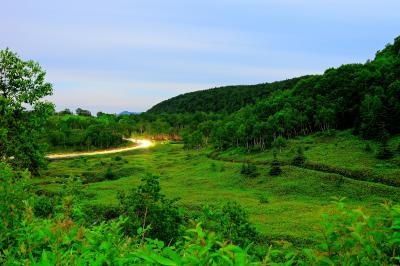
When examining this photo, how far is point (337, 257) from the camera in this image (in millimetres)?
4797

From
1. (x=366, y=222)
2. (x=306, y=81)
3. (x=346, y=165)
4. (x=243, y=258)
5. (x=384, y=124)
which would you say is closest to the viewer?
(x=243, y=258)

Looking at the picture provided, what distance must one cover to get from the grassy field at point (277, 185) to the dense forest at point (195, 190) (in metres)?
0.61

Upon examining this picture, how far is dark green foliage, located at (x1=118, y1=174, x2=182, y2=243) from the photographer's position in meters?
35.5

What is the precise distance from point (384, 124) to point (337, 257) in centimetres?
10584

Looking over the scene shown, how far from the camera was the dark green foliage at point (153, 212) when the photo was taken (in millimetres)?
35506

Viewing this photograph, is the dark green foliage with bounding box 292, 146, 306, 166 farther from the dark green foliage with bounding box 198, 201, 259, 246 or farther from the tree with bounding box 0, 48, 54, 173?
the tree with bounding box 0, 48, 54, 173

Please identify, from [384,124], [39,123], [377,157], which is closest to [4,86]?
[39,123]

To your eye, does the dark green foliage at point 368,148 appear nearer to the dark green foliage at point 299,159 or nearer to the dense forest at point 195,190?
the dense forest at point 195,190

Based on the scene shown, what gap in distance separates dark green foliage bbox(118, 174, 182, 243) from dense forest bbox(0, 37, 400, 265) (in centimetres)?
12

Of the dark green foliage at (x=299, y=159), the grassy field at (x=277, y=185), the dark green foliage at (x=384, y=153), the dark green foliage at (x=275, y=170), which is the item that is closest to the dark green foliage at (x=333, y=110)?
the grassy field at (x=277, y=185)

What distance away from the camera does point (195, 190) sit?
7938 cm

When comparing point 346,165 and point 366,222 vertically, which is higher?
point 366,222

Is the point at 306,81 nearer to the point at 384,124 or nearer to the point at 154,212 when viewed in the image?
the point at 384,124

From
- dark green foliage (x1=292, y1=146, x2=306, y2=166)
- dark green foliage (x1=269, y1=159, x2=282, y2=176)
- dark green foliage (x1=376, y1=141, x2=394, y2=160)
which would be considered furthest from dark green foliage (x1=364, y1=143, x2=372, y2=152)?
dark green foliage (x1=269, y1=159, x2=282, y2=176)
